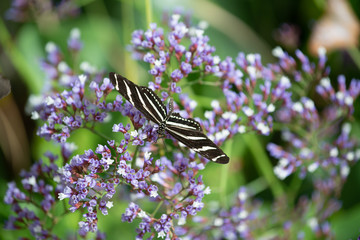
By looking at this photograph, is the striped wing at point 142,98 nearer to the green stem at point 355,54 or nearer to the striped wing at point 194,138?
the striped wing at point 194,138

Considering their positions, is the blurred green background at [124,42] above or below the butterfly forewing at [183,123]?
above

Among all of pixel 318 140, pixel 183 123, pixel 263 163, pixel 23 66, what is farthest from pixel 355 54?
pixel 23 66

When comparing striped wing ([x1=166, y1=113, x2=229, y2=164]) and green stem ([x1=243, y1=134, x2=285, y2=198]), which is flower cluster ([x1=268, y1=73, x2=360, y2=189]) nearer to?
green stem ([x1=243, y1=134, x2=285, y2=198])

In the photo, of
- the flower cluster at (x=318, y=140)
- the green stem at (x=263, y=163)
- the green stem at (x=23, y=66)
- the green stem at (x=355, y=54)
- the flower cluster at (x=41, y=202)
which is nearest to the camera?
the flower cluster at (x=41, y=202)

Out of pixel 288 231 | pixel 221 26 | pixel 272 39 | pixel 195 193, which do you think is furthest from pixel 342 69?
pixel 195 193

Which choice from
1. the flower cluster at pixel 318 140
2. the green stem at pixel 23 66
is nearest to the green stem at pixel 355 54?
the flower cluster at pixel 318 140

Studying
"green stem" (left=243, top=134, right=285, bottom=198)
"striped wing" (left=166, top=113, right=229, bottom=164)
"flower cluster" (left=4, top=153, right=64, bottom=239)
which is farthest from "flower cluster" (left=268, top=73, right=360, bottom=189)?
"flower cluster" (left=4, top=153, right=64, bottom=239)
